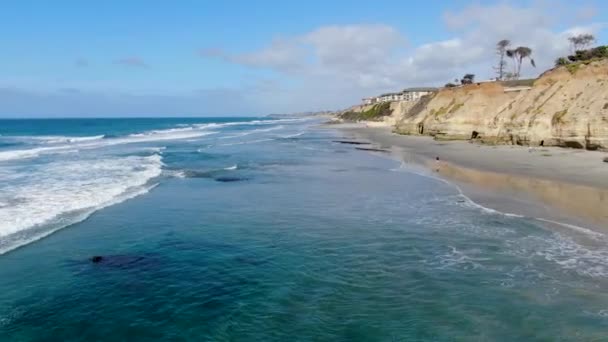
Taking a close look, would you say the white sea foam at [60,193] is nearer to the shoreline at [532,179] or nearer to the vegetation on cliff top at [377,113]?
the shoreline at [532,179]

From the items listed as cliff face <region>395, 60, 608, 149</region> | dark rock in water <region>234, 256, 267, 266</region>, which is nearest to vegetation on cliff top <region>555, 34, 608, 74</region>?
cliff face <region>395, 60, 608, 149</region>

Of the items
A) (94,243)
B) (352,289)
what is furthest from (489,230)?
(94,243)

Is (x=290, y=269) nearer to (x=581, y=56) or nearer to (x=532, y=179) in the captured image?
(x=532, y=179)

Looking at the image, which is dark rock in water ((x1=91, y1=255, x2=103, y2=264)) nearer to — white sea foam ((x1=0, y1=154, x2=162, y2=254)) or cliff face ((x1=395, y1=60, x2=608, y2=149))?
white sea foam ((x1=0, y1=154, x2=162, y2=254))

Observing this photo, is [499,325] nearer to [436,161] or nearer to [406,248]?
[406,248]

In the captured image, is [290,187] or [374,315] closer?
[374,315]

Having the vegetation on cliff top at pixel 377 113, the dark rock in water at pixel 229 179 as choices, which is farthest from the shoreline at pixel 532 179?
the vegetation on cliff top at pixel 377 113
